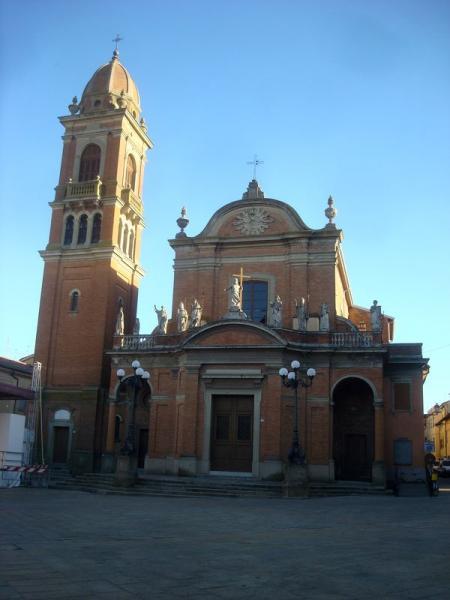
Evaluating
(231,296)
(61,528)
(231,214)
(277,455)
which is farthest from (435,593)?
(231,214)

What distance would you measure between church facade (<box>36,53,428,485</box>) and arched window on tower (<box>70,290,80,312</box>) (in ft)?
0.32

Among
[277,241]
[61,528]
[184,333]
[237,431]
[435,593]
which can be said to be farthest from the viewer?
[277,241]

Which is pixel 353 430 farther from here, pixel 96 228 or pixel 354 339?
pixel 96 228

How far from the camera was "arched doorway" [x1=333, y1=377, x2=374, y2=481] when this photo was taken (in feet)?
98.5

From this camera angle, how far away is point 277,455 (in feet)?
88.2

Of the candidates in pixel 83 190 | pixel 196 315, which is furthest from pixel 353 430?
pixel 83 190

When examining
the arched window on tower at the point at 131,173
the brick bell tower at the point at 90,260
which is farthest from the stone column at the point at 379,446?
the arched window on tower at the point at 131,173

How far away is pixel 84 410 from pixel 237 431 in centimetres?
993

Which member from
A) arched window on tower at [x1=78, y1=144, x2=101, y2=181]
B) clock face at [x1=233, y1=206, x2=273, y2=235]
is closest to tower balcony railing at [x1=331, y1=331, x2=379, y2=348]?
clock face at [x1=233, y1=206, x2=273, y2=235]

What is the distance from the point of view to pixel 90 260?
120ft

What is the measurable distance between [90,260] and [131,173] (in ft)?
25.1

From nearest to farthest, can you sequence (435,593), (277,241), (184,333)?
(435,593) < (184,333) < (277,241)

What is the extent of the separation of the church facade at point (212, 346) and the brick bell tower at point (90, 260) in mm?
88

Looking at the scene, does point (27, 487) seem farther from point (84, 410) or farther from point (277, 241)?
point (277, 241)
